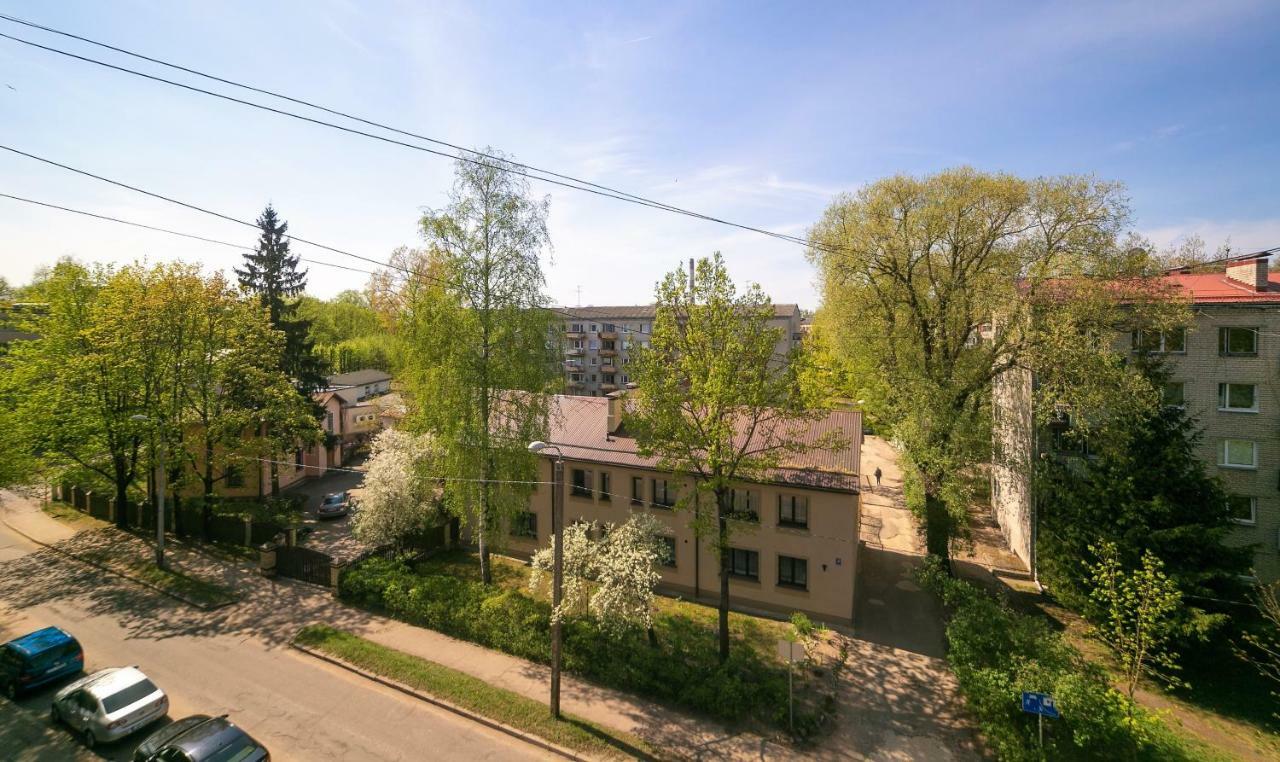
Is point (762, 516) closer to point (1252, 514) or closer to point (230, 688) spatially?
point (230, 688)

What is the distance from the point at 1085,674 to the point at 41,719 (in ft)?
94.2

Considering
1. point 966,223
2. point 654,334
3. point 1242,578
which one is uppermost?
point 966,223

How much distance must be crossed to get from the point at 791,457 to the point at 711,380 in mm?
4923

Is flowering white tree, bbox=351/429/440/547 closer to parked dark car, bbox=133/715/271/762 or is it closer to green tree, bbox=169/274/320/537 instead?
green tree, bbox=169/274/320/537

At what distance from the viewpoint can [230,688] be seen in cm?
1609

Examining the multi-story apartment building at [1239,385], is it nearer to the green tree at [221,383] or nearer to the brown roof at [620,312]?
the green tree at [221,383]

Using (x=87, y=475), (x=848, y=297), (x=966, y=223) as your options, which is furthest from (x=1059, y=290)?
(x=87, y=475)

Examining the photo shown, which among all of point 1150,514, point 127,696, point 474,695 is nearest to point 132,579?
point 127,696

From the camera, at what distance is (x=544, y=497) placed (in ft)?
84.7

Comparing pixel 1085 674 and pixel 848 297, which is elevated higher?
pixel 848 297

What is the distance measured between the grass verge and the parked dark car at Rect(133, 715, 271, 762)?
438 centimetres

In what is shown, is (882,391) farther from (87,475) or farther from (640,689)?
(87,475)

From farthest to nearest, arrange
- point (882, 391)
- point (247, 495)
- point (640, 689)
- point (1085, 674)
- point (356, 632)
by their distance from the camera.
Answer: point (247, 495) < point (882, 391) < point (356, 632) < point (640, 689) < point (1085, 674)

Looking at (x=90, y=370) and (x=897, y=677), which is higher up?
(x=90, y=370)
